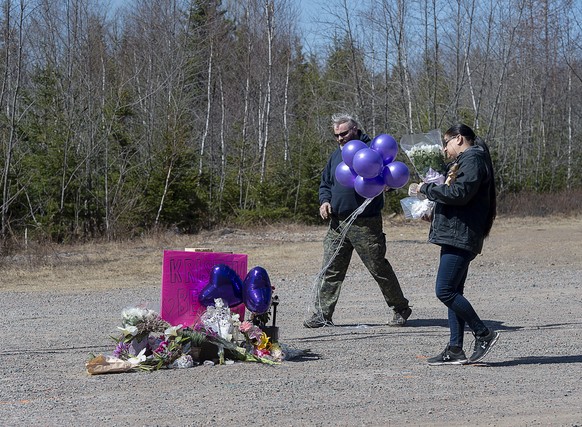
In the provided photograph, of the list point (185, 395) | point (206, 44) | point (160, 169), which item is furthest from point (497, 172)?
point (185, 395)

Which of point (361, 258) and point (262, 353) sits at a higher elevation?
point (361, 258)

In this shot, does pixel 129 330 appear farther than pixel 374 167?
No

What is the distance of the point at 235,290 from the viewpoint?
25.9ft

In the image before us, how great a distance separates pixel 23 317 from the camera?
10.9 metres

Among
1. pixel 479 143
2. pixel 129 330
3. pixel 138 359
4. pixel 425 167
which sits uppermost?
pixel 479 143

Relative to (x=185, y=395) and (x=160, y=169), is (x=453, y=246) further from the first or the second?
(x=160, y=169)

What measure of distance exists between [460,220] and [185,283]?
92.7 inches

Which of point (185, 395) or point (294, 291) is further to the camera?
point (294, 291)

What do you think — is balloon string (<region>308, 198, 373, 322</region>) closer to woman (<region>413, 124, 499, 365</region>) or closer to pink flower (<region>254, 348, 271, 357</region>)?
woman (<region>413, 124, 499, 365</region>)

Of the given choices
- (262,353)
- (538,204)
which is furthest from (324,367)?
(538,204)

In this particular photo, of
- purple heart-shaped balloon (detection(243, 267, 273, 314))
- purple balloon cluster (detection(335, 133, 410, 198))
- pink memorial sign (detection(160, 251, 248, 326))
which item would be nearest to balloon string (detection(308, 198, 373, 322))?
purple balloon cluster (detection(335, 133, 410, 198))

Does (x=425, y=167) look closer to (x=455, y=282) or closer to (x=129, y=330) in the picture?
(x=455, y=282)

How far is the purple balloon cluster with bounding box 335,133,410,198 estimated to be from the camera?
8.38 m

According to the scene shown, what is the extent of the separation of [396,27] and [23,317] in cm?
2420
